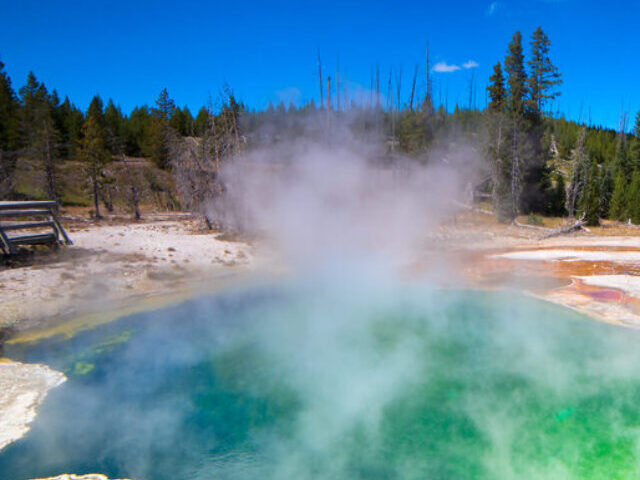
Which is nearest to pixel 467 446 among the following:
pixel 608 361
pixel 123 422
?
pixel 608 361

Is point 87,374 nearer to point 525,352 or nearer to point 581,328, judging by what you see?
point 525,352

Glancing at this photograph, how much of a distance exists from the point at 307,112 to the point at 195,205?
4807mm

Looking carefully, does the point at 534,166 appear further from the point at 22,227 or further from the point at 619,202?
the point at 22,227

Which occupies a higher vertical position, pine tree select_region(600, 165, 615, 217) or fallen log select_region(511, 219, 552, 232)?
pine tree select_region(600, 165, 615, 217)

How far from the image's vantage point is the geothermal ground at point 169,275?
231 inches

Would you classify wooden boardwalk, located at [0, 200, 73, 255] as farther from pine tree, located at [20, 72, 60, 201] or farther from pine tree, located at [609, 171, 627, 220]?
pine tree, located at [609, 171, 627, 220]

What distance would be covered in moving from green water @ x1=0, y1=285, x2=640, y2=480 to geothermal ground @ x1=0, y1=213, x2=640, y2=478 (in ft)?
1.54

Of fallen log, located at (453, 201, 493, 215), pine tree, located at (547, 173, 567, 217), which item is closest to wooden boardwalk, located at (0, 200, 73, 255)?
fallen log, located at (453, 201, 493, 215)

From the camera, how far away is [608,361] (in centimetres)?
474

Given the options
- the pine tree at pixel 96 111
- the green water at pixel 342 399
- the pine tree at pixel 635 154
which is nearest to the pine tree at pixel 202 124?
the pine tree at pixel 96 111

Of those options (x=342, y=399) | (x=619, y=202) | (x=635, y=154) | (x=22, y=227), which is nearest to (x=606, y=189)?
(x=619, y=202)

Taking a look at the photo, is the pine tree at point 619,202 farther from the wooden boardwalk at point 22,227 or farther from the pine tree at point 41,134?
the pine tree at point 41,134

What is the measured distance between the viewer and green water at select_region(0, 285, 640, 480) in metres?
3.19

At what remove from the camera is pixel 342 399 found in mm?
4031
